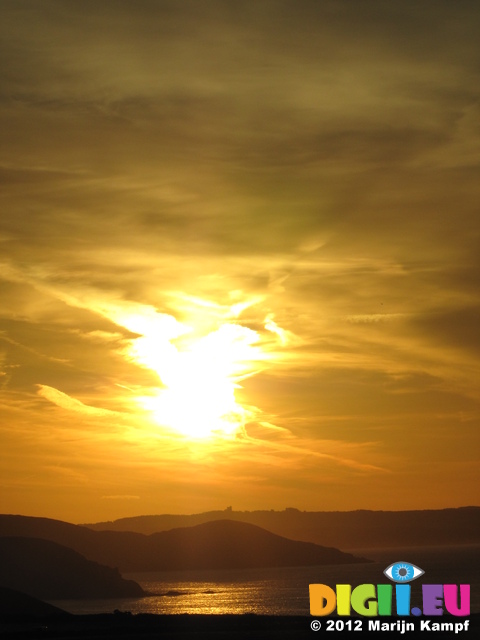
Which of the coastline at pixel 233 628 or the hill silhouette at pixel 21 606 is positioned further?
the hill silhouette at pixel 21 606

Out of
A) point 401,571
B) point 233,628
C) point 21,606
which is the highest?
point 401,571

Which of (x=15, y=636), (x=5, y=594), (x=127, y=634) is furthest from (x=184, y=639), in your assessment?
(x=5, y=594)

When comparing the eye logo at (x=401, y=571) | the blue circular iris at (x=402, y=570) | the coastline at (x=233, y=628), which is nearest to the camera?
the eye logo at (x=401, y=571)

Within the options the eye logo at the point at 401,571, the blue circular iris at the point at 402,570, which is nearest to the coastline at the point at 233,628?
the eye logo at the point at 401,571

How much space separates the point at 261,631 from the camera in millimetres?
62969

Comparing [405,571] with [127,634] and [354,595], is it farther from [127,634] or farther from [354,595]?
[127,634]

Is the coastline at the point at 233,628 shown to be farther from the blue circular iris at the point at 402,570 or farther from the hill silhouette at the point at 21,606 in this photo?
the hill silhouette at the point at 21,606

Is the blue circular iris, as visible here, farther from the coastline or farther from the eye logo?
the coastline

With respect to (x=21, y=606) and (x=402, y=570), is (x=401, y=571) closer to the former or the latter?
(x=402, y=570)

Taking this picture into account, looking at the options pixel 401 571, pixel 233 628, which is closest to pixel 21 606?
pixel 233 628

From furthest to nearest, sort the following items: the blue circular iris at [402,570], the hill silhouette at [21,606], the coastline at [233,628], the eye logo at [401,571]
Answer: the hill silhouette at [21,606] < the coastline at [233,628] < the blue circular iris at [402,570] < the eye logo at [401,571]

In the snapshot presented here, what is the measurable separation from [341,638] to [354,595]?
55.0ft

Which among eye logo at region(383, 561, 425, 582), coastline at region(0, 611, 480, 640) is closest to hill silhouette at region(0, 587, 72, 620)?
coastline at region(0, 611, 480, 640)

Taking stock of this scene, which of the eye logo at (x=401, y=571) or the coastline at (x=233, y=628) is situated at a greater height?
the eye logo at (x=401, y=571)
